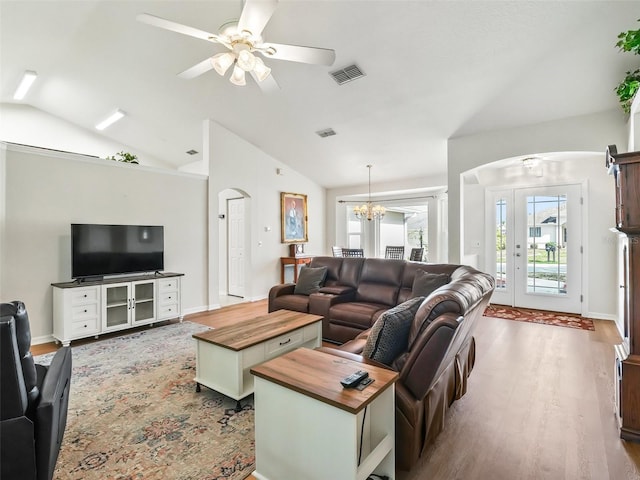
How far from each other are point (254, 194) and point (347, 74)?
3.18 meters

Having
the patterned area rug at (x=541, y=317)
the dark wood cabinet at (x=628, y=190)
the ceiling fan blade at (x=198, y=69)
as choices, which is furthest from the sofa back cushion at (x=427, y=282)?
the ceiling fan blade at (x=198, y=69)

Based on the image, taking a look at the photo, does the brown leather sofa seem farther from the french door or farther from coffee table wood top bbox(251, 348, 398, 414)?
the french door

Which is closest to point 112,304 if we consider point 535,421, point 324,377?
point 324,377

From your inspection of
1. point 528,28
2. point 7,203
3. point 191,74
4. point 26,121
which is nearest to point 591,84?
point 528,28

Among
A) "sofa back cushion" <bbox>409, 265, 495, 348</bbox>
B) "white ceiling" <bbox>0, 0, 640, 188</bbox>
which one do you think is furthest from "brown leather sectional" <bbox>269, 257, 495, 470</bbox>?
"white ceiling" <bbox>0, 0, 640, 188</bbox>

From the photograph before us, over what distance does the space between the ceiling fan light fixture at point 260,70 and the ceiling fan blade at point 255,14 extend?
0.75 ft

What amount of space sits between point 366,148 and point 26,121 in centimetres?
664

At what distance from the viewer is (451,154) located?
5188 millimetres

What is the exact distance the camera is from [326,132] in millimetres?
5641

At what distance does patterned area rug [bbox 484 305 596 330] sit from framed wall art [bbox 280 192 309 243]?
14.0ft

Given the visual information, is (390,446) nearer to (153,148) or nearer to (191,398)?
(191,398)

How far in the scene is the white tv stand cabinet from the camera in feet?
12.5

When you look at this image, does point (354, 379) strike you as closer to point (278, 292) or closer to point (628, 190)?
point (628, 190)

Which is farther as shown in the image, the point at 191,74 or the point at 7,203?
the point at 7,203
